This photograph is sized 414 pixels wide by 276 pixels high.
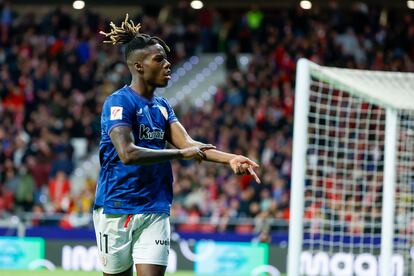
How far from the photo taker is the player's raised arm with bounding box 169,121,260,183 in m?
5.95

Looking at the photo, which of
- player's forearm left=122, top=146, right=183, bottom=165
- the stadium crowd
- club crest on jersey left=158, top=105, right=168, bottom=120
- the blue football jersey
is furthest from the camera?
the stadium crowd

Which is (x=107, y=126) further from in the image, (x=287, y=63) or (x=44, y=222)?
(x=287, y=63)

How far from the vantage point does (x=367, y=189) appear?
576 inches

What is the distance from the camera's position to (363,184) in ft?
42.8

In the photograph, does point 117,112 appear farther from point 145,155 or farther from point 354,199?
point 354,199

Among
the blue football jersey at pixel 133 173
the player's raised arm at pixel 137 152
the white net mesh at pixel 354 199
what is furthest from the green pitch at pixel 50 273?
the player's raised arm at pixel 137 152

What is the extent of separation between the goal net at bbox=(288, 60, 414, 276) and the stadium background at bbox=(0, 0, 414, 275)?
1.27 meters

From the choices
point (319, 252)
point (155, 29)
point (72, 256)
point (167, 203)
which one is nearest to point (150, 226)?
point (167, 203)

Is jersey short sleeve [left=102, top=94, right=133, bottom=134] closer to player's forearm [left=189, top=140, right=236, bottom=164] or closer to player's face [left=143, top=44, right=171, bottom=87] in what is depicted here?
player's face [left=143, top=44, right=171, bottom=87]

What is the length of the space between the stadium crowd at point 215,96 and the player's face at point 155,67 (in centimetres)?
1017

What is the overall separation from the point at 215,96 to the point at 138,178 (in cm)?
1560

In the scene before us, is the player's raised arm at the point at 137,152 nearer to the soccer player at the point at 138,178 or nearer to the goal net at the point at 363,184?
the soccer player at the point at 138,178

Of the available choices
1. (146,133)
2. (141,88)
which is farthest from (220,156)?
(141,88)

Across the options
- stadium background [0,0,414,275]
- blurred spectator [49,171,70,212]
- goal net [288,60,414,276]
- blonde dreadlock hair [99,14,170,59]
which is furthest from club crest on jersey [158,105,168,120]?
blurred spectator [49,171,70,212]
